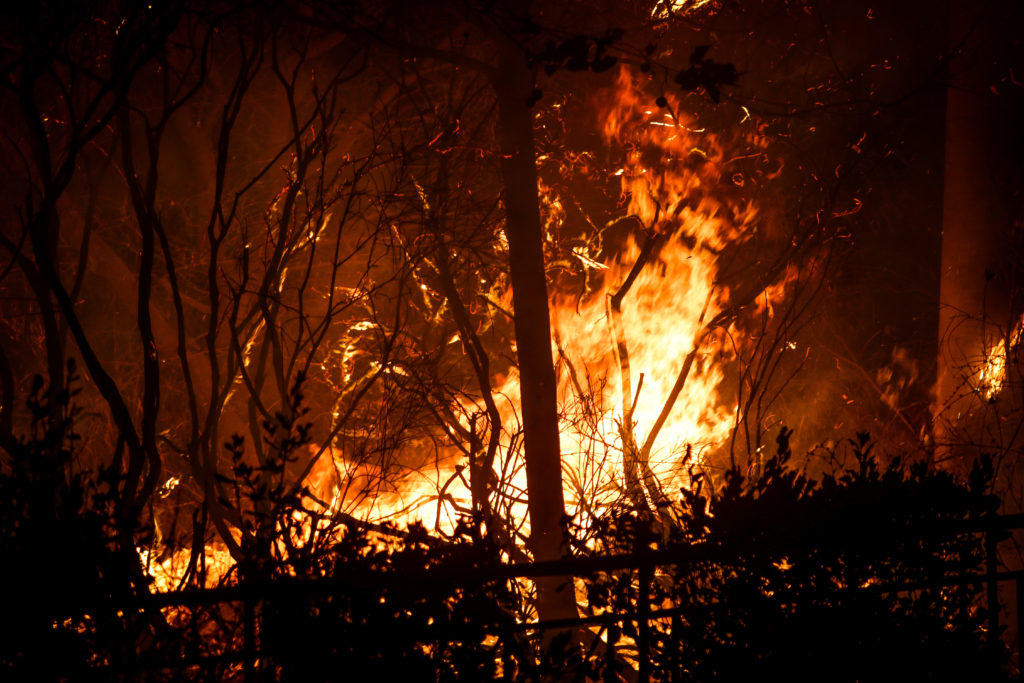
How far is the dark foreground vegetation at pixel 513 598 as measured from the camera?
A: 2.52 m

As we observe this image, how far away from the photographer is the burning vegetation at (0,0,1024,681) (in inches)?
108

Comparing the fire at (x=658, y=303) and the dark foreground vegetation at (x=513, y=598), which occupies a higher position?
the fire at (x=658, y=303)

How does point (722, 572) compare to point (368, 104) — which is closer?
point (722, 572)

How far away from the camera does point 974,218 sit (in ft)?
21.1

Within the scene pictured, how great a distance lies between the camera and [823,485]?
347 centimetres

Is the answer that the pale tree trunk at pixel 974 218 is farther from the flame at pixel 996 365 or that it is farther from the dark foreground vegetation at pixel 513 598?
the dark foreground vegetation at pixel 513 598

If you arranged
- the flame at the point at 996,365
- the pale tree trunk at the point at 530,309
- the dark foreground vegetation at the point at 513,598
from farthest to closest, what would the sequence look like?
1. the flame at the point at 996,365
2. the pale tree trunk at the point at 530,309
3. the dark foreground vegetation at the point at 513,598

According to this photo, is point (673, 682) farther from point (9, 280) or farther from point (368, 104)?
point (9, 280)

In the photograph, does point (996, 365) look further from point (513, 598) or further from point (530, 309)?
point (513, 598)

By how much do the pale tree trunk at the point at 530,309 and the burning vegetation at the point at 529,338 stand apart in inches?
0.9

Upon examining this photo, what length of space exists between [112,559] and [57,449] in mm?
675

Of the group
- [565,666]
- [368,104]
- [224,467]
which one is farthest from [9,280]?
[565,666]

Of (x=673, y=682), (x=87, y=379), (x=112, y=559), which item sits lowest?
(x=673, y=682)

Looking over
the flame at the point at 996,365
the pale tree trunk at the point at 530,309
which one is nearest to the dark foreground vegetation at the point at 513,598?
the pale tree trunk at the point at 530,309
